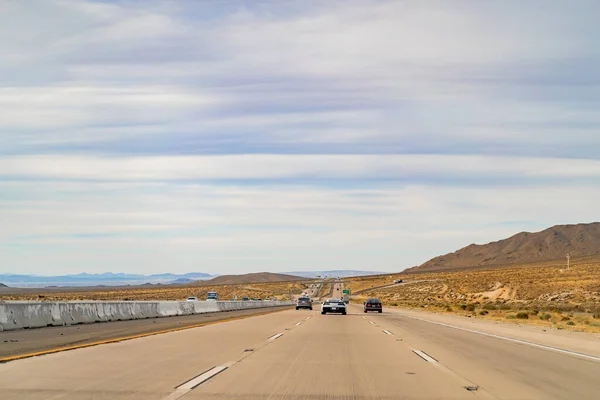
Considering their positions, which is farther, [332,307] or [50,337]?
[332,307]

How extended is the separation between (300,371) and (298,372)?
0.56ft

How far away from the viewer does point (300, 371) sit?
12930 millimetres

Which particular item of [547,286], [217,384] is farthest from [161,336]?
[547,286]

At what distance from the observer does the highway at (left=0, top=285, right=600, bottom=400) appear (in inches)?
408

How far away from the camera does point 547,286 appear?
82.1 metres

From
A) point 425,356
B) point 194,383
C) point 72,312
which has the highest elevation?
point 72,312

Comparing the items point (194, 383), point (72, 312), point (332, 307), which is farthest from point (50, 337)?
point (332, 307)

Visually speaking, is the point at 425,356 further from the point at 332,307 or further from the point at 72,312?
the point at 332,307

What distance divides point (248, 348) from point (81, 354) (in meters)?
4.33

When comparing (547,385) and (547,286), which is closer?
(547,385)

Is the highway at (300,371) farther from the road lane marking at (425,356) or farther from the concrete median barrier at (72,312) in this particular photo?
the concrete median barrier at (72,312)

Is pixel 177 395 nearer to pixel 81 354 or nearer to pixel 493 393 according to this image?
pixel 493 393

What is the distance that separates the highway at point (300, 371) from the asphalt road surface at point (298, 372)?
2 centimetres

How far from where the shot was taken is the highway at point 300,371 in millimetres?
10375
